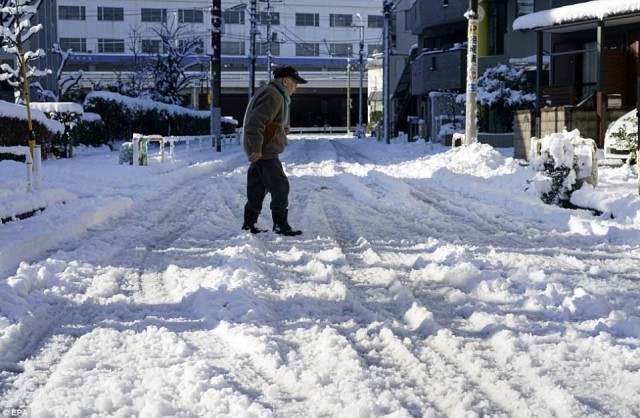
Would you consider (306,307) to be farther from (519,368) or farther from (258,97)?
(258,97)

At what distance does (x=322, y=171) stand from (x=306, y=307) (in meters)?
13.7

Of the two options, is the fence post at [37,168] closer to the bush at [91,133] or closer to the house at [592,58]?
the house at [592,58]

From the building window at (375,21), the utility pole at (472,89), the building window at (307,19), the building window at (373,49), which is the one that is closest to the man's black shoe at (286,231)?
the utility pole at (472,89)

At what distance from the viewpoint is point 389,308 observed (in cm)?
530

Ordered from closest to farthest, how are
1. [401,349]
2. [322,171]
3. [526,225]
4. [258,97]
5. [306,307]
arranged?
[401,349] → [306,307] → [258,97] → [526,225] → [322,171]

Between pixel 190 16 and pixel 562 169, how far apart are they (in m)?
72.4

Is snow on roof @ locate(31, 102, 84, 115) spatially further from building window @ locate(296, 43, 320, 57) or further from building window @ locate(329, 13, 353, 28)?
building window @ locate(329, 13, 353, 28)

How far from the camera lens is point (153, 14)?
7925 cm

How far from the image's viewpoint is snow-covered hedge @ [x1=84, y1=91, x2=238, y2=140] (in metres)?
30.5

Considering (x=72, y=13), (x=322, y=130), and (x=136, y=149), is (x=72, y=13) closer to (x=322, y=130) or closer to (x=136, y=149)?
(x=322, y=130)

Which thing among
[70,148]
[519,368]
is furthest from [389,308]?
[70,148]

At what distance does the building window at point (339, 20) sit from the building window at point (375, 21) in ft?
6.90

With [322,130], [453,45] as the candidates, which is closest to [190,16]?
[322,130]

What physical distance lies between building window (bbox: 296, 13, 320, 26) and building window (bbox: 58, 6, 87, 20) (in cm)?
2015
